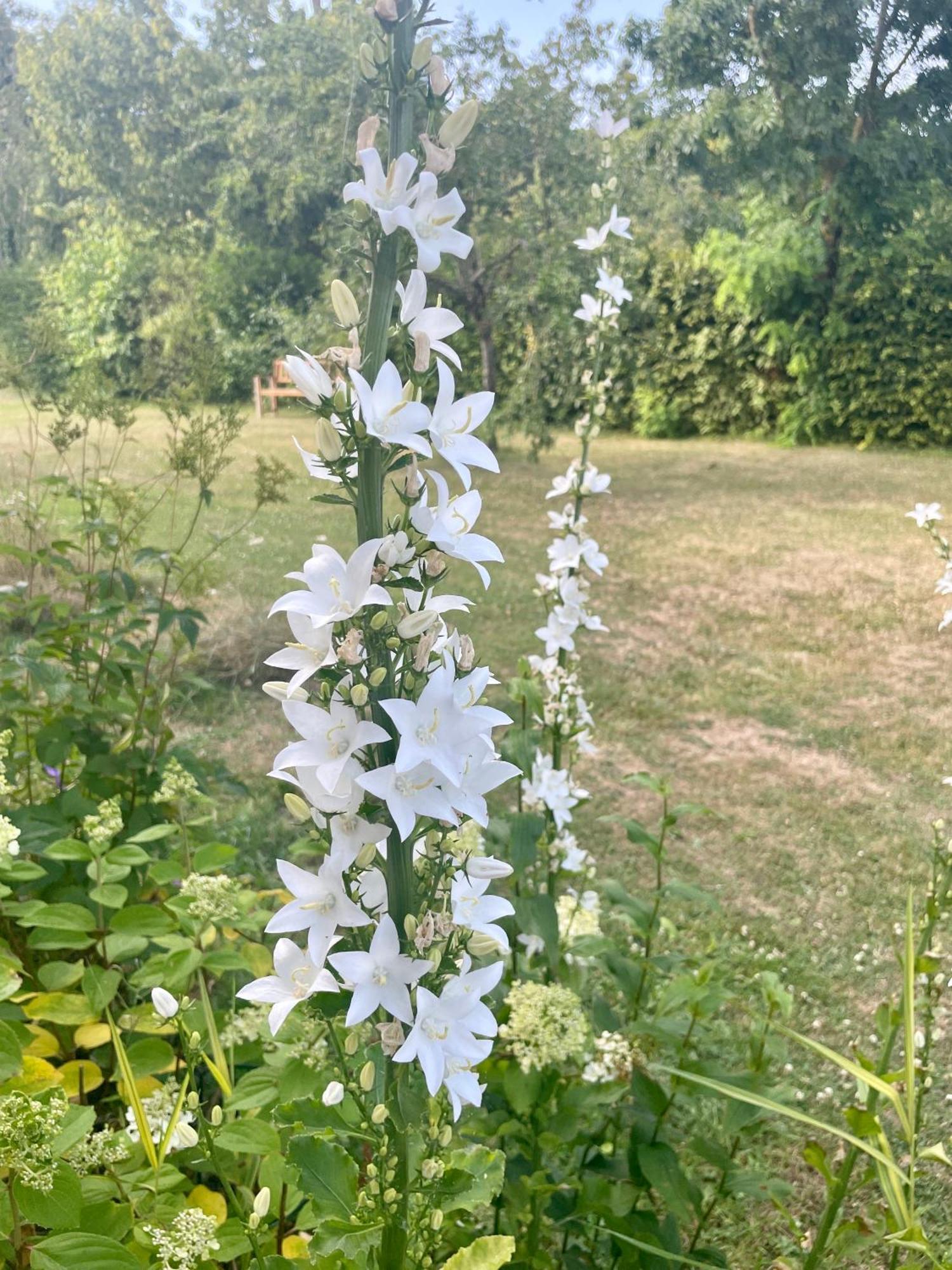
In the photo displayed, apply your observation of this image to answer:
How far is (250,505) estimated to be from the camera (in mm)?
6059

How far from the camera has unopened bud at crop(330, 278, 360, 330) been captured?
661mm

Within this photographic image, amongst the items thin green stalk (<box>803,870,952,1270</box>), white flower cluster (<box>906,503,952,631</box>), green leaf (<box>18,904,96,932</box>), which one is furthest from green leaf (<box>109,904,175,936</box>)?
white flower cluster (<box>906,503,952,631</box>)

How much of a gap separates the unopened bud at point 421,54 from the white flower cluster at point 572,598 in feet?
3.62

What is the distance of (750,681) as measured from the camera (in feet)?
15.7

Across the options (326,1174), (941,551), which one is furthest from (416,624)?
(941,551)

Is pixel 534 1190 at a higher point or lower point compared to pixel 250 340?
lower

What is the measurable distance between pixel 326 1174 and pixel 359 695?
0.45m

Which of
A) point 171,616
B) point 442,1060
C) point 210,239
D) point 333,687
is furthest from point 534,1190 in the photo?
point 210,239

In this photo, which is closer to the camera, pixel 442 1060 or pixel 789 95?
pixel 442 1060

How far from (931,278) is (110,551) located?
11.2 metres

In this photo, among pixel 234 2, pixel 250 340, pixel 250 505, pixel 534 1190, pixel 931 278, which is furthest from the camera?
pixel 931 278

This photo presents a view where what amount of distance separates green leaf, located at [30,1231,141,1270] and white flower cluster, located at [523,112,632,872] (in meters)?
0.96

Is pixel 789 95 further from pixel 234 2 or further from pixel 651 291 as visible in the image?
pixel 234 2

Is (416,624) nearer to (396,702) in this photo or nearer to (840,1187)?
(396,702)
